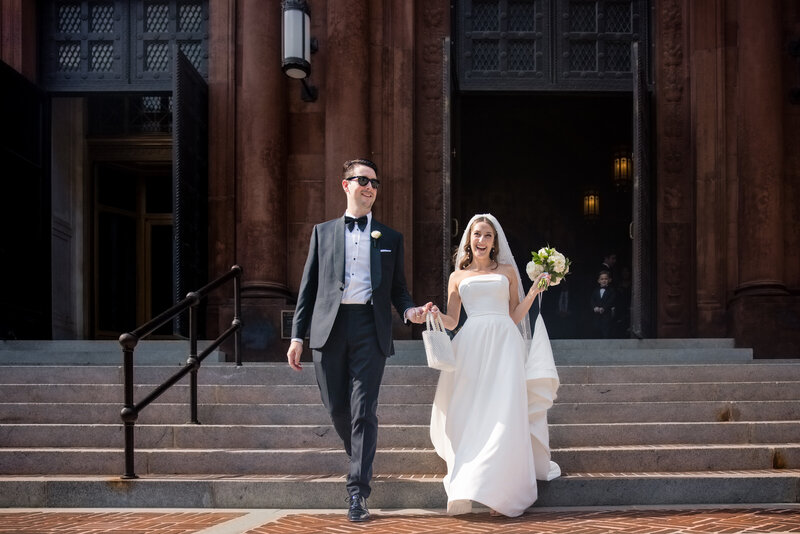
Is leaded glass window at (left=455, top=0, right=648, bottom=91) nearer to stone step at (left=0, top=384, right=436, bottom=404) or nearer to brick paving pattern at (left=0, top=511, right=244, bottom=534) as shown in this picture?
stone step at (left=0, top=384, right=436, bottom=404)

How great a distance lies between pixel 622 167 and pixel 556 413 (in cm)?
1247

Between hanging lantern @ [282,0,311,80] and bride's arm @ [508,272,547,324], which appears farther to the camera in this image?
hanging lantern @ [282,0,311,80]

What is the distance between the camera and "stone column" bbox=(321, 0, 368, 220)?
12.5 meters

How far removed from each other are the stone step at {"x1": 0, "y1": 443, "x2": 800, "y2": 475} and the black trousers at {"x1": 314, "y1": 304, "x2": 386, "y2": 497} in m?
0.92

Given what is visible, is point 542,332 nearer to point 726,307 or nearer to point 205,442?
point 205,442

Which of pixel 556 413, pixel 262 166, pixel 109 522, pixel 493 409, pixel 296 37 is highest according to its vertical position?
pixel 296 37

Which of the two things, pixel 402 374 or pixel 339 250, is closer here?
pixel 339 250

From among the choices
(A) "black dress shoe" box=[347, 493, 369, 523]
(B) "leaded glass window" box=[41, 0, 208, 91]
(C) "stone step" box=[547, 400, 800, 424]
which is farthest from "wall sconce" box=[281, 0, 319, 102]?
(A) "black dress shoe" box=[347, 493, 369, 523]

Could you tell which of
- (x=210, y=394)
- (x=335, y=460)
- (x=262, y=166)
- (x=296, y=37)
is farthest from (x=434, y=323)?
(x=262, y=166)

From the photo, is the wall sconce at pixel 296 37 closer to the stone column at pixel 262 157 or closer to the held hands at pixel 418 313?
the stone column at pixel 262 157

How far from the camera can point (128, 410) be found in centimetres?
713

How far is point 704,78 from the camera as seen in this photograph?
42.0ft

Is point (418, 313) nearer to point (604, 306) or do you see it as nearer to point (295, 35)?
point (295, 35)

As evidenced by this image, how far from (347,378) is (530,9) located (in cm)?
859
